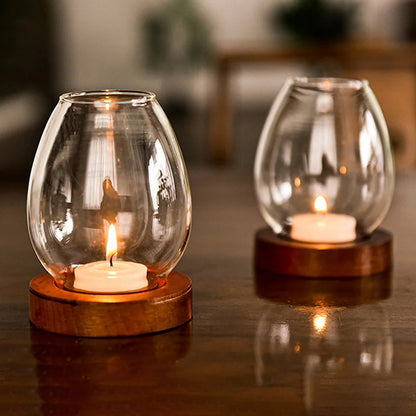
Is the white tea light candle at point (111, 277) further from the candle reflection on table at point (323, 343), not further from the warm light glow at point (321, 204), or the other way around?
the warm light glow at point (321, 204)

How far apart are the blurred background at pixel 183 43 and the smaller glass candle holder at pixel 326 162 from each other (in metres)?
3.02

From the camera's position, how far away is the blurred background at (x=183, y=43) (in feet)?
13.4

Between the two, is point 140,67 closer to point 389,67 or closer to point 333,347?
point 389,67

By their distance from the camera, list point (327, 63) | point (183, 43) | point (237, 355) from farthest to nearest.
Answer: point (183, 43) < point (327, 63) < point (237, 355)

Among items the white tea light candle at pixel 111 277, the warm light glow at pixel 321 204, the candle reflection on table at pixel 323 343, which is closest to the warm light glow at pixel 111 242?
the white tea light candle at pixel 111 277

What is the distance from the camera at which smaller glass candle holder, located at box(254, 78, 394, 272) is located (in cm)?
65

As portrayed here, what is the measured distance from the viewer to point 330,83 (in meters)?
0.66

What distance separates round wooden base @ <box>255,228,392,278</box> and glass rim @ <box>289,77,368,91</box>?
0.13 m

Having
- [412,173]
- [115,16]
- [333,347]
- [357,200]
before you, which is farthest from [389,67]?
[333,347]

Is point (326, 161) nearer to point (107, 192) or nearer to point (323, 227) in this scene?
point (323, 227)

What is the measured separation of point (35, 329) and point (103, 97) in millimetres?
157

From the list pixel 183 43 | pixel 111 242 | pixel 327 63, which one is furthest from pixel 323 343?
pixel 183 43

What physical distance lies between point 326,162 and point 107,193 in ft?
0.74

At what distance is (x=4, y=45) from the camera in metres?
3.53
